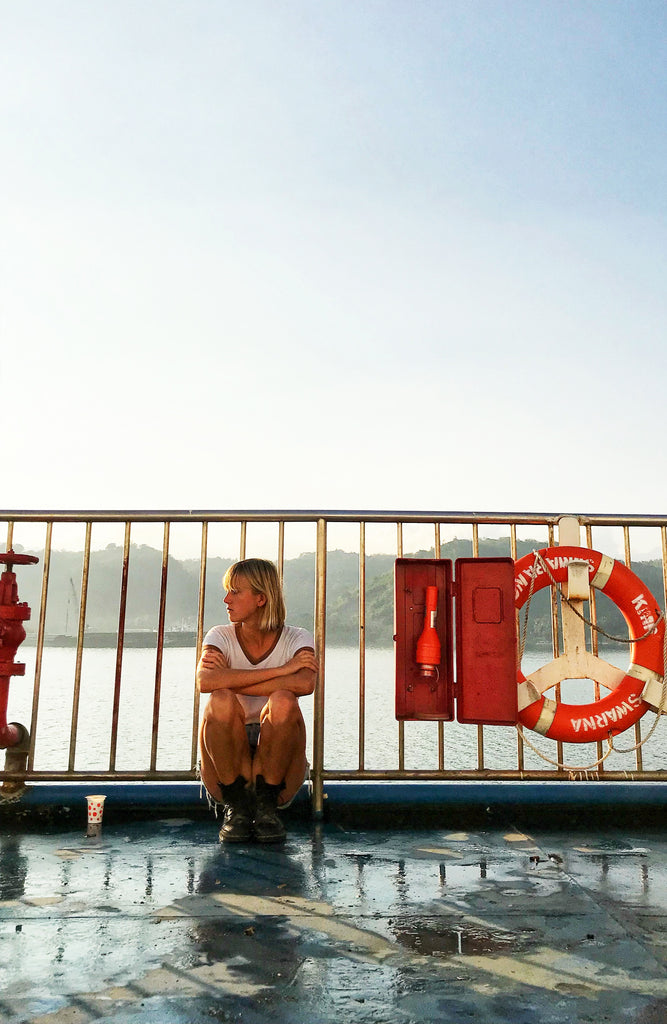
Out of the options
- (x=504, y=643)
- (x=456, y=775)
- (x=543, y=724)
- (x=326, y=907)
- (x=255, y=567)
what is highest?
(x=255, y=567)

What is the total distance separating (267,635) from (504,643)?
0.91 m

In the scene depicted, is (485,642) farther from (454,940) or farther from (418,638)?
(454,940)

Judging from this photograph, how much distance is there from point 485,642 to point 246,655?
0.92m

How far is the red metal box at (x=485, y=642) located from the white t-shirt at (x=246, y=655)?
60 centimetres

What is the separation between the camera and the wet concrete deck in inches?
55.6

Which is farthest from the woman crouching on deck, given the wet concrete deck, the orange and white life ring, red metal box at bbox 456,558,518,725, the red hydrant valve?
the orange and white life ring

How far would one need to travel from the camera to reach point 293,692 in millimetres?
2785

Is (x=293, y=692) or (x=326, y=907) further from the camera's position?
(x=293, y=692)

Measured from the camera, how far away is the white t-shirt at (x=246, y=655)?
9.50 feet

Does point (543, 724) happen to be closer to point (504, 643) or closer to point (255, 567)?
point (504, 643)

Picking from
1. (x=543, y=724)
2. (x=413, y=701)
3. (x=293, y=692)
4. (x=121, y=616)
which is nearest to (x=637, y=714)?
(x=543, y=724)

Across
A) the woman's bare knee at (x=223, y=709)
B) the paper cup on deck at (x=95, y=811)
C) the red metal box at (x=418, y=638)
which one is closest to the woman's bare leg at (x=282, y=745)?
the woman's bare knee at (x=223, y=709)

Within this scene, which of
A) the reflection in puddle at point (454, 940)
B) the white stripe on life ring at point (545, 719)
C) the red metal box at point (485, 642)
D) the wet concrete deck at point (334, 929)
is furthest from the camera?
the white stripe on life ring at point (545, 719)

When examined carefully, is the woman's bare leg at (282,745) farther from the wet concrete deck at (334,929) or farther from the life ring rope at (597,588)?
the life ring rope at (597,588)
